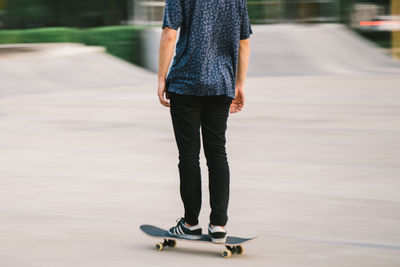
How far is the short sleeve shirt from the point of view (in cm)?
440

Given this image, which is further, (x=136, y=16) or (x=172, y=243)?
(x=136, y=16)

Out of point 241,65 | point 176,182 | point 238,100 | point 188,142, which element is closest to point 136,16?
point 176,182

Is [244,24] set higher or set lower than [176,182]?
higher

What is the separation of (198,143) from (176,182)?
236 cm

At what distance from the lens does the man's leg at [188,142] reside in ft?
14.8

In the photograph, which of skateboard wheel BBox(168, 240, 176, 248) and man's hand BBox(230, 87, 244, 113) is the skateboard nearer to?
skateboard wheel BBox(168, 240, 176, 248)

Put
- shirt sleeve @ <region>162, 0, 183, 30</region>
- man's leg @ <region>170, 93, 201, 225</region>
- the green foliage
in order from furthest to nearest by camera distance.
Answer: the green foliage < man's leg @ <region>170, 93, 201, 225</region> < shirt sleeve @ <region>162, 0, 183, 30</region>

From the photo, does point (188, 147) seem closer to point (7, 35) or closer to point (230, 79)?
point (230, 79)

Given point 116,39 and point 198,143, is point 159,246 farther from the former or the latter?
point 116,39

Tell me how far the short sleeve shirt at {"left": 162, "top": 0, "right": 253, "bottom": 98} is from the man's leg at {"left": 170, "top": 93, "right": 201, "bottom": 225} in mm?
85

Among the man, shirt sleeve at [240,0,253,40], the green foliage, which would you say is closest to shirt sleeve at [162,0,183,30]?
the man

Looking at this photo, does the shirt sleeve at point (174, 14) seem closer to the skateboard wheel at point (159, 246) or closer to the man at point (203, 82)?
the man at point (203, 82)

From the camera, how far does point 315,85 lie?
1772 cm

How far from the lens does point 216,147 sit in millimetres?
4586
